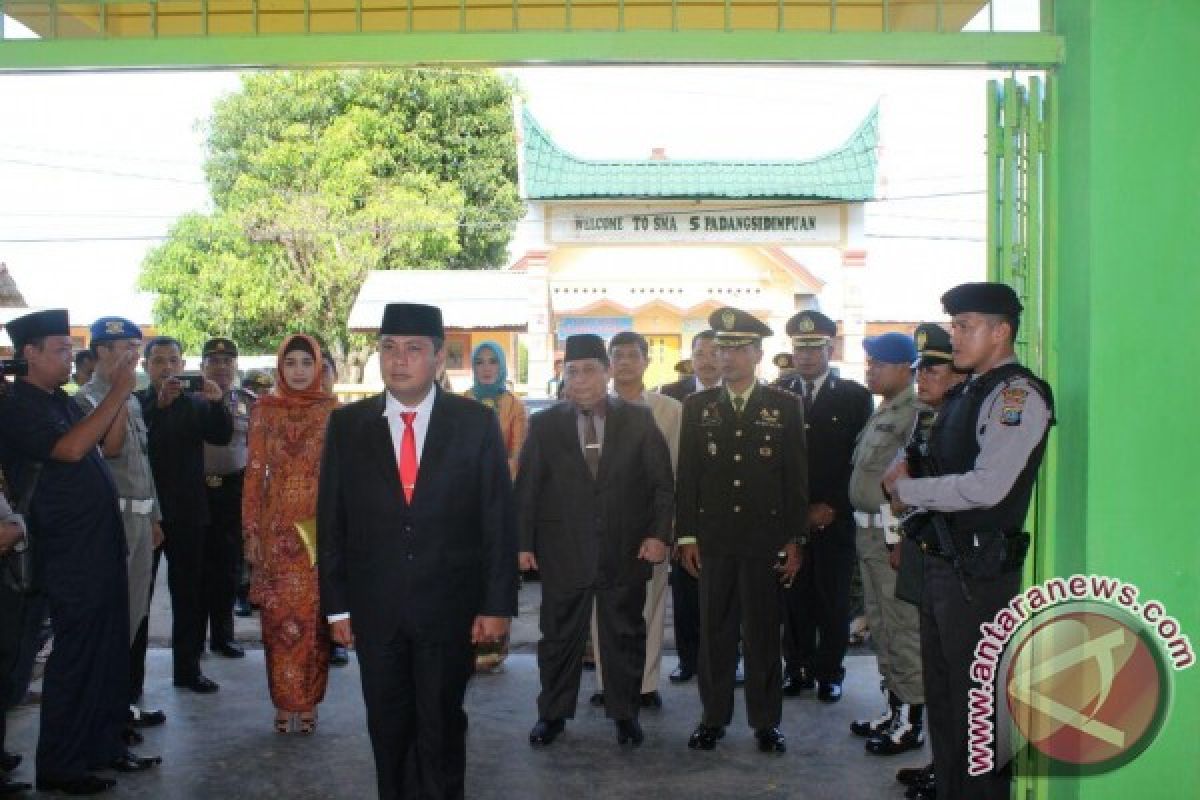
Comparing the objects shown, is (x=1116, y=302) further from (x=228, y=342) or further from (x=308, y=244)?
(x=308, y=244)

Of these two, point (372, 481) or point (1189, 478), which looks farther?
point (372, 481)

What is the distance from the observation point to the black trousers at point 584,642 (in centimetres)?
588

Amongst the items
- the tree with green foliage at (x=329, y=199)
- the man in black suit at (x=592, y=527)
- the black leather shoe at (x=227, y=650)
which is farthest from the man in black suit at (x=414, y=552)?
the tree with green foliage at (x=329, y=199)

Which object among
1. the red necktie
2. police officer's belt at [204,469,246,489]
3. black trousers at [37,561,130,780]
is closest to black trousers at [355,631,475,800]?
the red necktie

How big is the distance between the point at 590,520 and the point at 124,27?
316cm

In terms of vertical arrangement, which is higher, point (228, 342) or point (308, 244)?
point (308, 244)

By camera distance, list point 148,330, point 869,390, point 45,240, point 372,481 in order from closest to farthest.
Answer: point 372,481 → point 869,390 → point 45,240 → point 148,330

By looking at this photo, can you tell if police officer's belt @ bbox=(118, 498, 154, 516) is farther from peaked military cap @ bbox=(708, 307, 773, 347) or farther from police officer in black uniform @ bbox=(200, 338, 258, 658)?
peaked military cap @ bbox=(708, 307, 773, 347)

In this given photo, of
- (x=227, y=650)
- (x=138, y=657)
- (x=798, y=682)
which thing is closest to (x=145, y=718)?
(x=138, y=657)

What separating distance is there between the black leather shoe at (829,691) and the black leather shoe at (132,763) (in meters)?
3.57

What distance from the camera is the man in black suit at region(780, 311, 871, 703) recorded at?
21.5 feet

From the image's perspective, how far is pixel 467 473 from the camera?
4.28 m

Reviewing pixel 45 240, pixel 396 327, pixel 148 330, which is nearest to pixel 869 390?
pixel 396 327

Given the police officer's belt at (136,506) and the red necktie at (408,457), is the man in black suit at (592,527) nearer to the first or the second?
the red necktie at (408,457)
